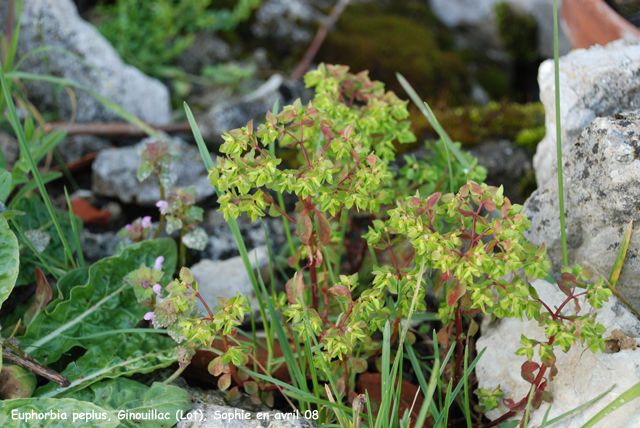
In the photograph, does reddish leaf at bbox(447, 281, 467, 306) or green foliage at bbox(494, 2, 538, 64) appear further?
green foliage at bbox(494, 2, 538, 64)

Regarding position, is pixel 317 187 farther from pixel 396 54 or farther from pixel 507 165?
pixel 396 54

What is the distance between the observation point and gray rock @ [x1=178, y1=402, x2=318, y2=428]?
1.52 m

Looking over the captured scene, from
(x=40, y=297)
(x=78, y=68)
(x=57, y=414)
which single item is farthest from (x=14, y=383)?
(x=78, y=68)

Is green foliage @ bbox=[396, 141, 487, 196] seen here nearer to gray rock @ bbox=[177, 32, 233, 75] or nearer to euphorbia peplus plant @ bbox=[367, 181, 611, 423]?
euphorbia peplus plant @ bbox=[367, 181, 611, 423]

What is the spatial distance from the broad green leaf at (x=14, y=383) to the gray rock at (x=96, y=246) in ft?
2.65

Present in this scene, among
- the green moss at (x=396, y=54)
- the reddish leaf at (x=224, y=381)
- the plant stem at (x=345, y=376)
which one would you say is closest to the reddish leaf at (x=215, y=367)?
the reddish leaf at (x=224, y=381)

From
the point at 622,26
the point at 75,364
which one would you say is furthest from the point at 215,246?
the point at 622,26

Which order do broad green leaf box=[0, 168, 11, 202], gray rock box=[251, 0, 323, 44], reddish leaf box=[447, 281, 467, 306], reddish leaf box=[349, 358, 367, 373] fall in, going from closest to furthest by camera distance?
reddish leaf box=[447, 281, 467, 306], reddish leaf box=[349, 358, 367, 373], broad green leaf box=[0, 168, 11, 202], gray rock box=[251, 0, 323, 44]

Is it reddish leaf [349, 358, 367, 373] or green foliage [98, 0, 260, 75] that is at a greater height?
green foliage [98, 0, 260, 75]

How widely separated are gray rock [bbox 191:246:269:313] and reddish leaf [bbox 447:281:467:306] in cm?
92

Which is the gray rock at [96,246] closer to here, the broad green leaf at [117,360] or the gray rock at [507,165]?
the broad green leaf at [117,360]

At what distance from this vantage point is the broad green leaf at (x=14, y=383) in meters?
1.55

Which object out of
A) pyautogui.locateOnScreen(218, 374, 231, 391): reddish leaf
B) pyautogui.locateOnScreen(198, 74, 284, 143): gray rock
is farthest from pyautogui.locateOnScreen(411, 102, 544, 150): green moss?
pyautogui.locateOnScreen(218, 374, 231, 391): reddish leaf

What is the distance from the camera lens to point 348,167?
1574 mm
